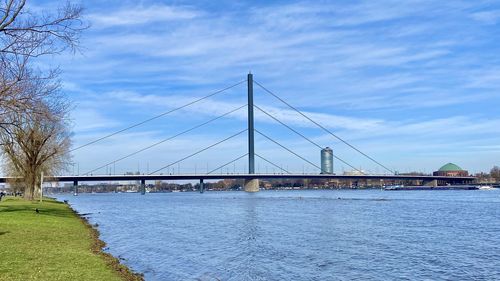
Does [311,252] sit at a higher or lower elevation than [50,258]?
lower

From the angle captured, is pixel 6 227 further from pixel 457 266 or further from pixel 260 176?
pixel 260 176

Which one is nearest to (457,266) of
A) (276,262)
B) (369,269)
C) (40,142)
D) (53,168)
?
(369,269)

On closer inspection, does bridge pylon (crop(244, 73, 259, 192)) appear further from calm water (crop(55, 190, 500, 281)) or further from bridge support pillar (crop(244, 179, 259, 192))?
calm water (crop(55, 190, 500, 281))

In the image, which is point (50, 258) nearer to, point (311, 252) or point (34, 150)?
point (311, 252)

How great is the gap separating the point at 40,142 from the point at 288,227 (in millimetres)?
25675

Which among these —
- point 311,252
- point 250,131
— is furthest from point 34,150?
point 250,131

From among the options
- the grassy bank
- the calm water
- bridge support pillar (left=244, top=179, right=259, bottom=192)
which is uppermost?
bridge support pillar (left=244, top=179, right=259, bottom=192)

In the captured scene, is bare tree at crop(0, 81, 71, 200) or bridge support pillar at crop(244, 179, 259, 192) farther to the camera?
bridge support pillar at crop(244, 179, 259, 192)

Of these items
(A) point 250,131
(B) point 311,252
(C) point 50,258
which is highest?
(A) point 250,131

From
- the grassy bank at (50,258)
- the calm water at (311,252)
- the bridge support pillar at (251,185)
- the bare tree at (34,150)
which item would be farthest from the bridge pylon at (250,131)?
the grassy bank at (50,258)

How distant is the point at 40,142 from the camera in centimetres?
4706

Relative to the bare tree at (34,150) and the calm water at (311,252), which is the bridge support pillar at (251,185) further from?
the calm water at (311,252)

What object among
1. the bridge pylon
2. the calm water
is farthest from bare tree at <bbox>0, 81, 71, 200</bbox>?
the bridge pylon

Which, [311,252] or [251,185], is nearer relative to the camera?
[311,252]
